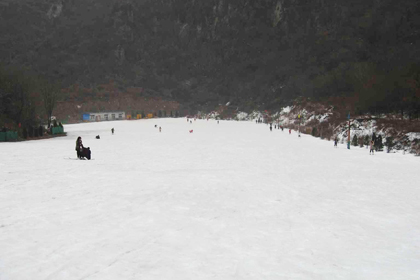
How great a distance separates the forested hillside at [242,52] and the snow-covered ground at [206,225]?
52862 millimetres

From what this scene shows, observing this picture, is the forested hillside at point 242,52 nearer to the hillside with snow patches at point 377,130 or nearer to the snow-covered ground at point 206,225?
the hillside with snow patches at point 377,130

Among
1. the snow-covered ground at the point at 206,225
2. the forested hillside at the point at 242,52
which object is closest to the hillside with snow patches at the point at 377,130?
the forested hillside at the point at 242,52

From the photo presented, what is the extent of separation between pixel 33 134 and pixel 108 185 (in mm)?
33041

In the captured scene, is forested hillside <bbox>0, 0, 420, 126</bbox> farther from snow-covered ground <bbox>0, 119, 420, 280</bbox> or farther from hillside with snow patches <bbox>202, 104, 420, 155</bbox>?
snow-covered ground <bbox>0, 119, 420, 280</bbox>

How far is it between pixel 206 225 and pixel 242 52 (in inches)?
6711

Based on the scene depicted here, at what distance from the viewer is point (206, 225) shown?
9.54 m

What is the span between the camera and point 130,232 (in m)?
8.84

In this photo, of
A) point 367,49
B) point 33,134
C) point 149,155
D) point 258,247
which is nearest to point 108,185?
point 258,247

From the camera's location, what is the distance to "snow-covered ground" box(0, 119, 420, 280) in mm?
6926

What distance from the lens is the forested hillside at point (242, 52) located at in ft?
269

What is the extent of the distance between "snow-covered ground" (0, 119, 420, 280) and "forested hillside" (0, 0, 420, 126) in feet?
173

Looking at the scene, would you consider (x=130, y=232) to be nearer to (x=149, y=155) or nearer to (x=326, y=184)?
(x=326, y=184)

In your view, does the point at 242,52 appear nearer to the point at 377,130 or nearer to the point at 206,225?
the point at 377,130

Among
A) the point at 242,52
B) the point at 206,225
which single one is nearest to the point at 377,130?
the point at 206,225
